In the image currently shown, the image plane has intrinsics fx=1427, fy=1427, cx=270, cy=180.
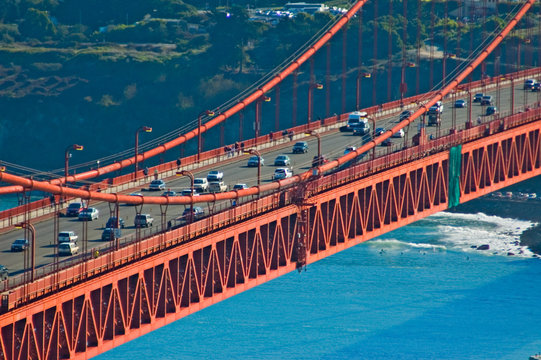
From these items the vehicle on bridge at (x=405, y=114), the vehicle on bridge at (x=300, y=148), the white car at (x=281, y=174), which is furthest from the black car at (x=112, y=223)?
the vehicle on bridge at (x=405, y=114)

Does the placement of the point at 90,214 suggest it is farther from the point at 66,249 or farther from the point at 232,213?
the point at 66,249

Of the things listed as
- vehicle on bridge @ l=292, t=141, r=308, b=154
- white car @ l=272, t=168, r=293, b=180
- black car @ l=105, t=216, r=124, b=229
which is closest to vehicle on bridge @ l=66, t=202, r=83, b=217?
black car @ l=105, t=216, r=124, b=229

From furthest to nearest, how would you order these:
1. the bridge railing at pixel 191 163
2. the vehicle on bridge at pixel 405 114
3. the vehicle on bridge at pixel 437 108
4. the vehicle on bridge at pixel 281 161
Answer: the vehicle on bridge at pixel 437 108 → the vehicle on bridge at pixel 405 114 → the vehicle on bridge at pixel 281 161 → the bridge railing at pixel 191 163

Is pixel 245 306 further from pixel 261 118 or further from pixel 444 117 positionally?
pixel 261 118

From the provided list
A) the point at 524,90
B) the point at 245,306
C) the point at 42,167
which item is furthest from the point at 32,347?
the point at 42,167

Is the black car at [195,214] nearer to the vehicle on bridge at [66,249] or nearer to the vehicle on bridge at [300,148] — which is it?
the vehicle on bridge at [66,249]

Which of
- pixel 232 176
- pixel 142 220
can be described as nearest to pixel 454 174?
pixel 232 176

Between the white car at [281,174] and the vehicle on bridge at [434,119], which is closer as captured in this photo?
the white car at [281,174]
